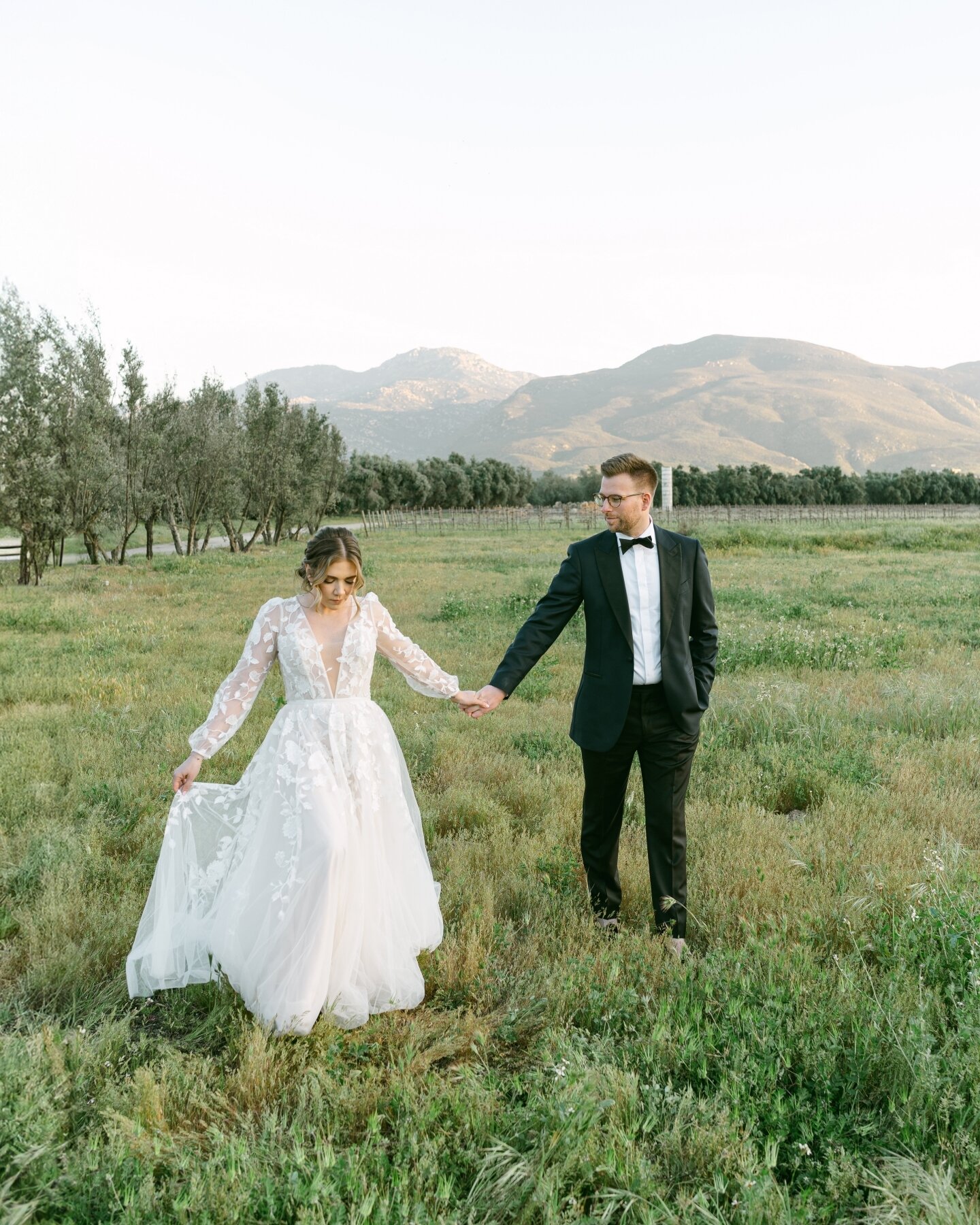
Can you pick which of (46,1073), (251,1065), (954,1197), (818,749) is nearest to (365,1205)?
(251,1065)

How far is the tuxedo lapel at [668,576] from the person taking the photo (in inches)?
198

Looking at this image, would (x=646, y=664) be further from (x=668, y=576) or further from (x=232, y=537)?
(x=232, y=537)

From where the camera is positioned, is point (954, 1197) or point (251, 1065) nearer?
point (954, 1197)

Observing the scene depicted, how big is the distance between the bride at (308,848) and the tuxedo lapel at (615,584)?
1317mm

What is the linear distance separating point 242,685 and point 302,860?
1173mm

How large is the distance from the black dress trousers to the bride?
3.98ft

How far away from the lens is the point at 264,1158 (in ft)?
10.4

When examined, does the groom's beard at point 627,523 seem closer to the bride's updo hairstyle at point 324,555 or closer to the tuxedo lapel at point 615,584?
the tuxedo lapel at point 615,584

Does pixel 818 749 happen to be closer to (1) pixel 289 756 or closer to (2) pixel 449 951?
(2) pixel 449 951

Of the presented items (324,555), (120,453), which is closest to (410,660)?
(324,555)

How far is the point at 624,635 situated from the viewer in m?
5.03

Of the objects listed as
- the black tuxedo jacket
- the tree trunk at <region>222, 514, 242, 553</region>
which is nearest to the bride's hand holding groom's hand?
the black tuxedo jacket

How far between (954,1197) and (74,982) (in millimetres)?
4175

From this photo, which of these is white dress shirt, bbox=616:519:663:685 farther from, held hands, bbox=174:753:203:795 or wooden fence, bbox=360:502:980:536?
wooden fence, bbox=360:502:980:536
